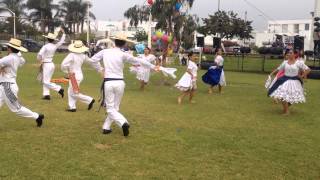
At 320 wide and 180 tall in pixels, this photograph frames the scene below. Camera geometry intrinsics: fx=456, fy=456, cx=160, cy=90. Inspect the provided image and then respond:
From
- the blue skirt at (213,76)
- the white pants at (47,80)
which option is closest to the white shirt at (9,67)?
the white pants at (47,80)

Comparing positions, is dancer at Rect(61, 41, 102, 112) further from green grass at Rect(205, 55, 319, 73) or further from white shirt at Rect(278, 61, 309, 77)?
green grass at Rect(205, 55, 319, 73)

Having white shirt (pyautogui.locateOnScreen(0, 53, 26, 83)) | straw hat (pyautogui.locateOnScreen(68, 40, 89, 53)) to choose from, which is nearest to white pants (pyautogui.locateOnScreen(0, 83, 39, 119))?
white shirt (pyautogui.locateOnScreen(0, 53, 26, 83))

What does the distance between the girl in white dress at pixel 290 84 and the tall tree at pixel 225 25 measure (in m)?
39.0

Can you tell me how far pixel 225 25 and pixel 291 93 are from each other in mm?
42297

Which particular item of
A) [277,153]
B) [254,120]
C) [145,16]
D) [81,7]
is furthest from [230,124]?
[81,7]

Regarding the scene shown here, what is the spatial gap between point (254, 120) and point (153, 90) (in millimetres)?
6383

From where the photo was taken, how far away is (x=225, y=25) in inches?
2067

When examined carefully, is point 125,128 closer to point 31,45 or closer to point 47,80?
Answer: point 47,80

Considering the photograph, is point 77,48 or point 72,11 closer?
point 77,48

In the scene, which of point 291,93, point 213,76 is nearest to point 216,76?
point 213,76

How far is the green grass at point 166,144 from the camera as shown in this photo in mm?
6270

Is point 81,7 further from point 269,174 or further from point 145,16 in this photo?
point 269,174

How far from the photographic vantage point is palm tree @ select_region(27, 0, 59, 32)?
220 feet

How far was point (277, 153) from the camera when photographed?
7.43 metres
